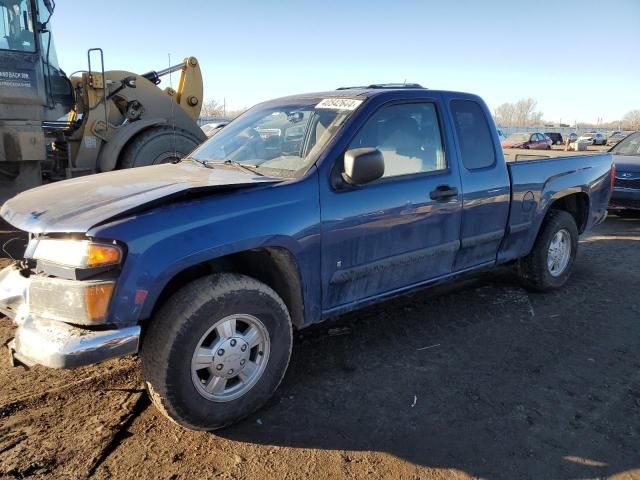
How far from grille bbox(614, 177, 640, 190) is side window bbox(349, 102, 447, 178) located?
6.92m

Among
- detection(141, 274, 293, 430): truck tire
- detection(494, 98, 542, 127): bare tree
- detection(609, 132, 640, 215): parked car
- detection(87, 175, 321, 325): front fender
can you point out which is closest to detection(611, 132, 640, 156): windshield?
detection(609, 132, 640, 215): parked car

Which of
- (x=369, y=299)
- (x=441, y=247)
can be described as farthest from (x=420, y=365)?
(x=441, y=247)

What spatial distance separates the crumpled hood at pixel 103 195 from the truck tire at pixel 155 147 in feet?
13.8

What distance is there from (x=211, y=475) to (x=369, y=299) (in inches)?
61.9

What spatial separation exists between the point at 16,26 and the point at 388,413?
7.01m

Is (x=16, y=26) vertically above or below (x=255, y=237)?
above

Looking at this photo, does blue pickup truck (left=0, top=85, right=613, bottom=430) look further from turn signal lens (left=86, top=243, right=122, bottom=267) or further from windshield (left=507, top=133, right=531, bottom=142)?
windshield (left=507, top=133, right=531, bottom=142)

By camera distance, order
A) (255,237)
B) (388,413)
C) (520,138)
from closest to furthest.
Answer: (255,237) → (388,413) → (520,138)

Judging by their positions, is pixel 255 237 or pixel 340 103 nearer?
pixel 255 237

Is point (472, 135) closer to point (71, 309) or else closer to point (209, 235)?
point (209, 235)

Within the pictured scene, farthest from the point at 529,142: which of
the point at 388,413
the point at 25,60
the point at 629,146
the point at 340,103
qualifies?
the point at 388,413

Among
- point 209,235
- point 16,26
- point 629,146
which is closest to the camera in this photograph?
point 209,235

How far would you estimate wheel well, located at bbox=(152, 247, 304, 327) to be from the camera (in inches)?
117

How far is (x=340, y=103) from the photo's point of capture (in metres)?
3.58
